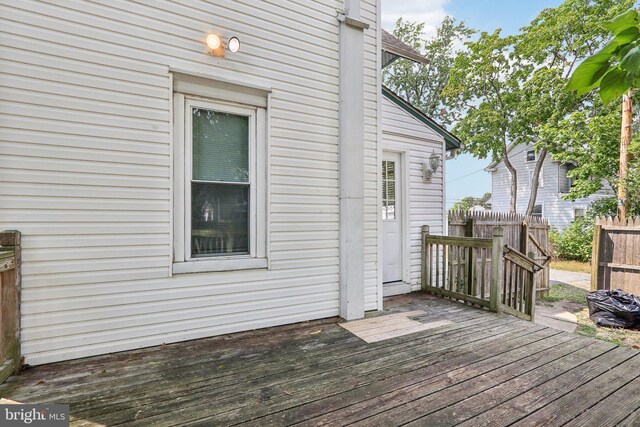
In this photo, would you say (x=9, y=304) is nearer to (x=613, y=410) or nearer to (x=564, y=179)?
(x=613, y=410)

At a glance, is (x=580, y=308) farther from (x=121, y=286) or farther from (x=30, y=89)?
(x=30, y=89)

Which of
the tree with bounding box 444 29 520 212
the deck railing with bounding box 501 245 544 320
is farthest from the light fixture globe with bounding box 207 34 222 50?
the tree with bounding box 444 29 520 212

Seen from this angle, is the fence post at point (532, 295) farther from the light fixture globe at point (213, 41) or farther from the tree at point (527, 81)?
the tree at point (527, 81)

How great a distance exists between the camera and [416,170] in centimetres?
516

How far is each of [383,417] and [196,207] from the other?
7.26ft

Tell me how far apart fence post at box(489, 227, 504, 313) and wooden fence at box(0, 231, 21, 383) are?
4.52m

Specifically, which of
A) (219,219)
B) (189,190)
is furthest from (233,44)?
(219,219)

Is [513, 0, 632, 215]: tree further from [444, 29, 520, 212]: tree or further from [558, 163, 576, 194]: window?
[558, 163, 576, 194]: window

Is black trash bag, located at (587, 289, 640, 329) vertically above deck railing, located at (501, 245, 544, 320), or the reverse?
deck railing, located at (501, 245, 544, 320)

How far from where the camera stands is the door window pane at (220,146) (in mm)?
2889

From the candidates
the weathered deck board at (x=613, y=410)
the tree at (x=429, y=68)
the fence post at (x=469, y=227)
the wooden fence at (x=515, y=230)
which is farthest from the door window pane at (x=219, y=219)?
the tree at (x=429, y=68)

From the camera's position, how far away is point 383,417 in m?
1.78

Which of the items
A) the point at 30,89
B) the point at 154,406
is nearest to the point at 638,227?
the point at 154,406

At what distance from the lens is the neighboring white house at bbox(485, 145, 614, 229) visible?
13711 millimetres
